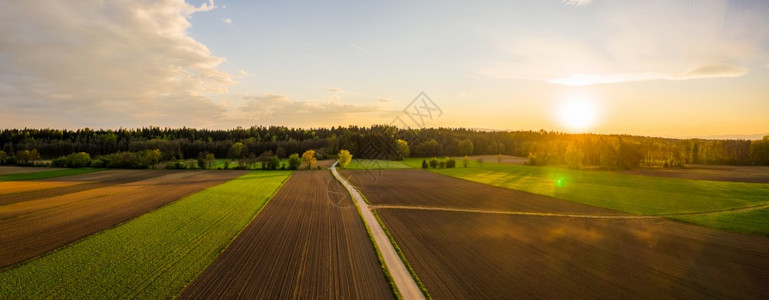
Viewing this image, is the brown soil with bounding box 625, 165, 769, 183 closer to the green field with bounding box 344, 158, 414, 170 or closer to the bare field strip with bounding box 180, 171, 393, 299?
the green field with bounding box 344, 158, 414, 170

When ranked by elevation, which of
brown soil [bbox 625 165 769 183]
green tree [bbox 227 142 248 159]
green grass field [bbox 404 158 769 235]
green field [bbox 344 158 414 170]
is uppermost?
green tree [bbox 227 142 248 159]

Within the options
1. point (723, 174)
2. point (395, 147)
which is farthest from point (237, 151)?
point (723, 174)

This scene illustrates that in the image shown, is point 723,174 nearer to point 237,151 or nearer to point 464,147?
point 464,147

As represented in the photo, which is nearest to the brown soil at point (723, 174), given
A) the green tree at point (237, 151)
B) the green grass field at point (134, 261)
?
the green grass field at point (134, 261)

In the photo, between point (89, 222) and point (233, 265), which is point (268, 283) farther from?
point (89, 222)

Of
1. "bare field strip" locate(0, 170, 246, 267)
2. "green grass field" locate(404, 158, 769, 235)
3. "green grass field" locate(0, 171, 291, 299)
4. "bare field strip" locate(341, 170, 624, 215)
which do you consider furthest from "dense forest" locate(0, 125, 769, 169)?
"green grass field" locate(0, 171, 291, 299)

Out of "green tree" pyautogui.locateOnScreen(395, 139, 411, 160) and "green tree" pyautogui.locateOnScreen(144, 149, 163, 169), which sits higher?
"green tree" pyautogui.locateOnScreen(395, 139, 411, 160)
